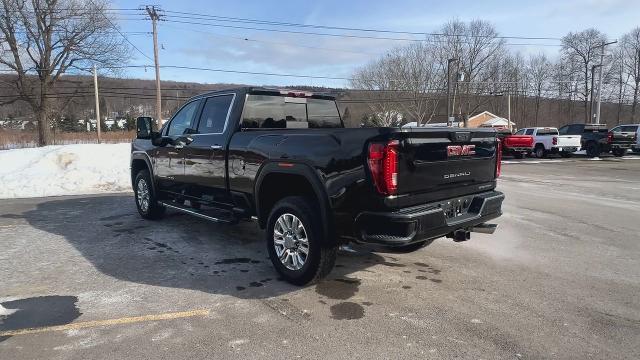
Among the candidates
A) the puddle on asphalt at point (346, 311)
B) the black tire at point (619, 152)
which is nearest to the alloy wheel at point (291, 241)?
the puddle on asphalt at point (346, 311)

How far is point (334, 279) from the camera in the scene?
15.5ft

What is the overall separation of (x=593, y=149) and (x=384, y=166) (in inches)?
1064

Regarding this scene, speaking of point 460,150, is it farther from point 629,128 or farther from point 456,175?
point 629,128

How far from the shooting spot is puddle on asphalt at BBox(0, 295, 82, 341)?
144 inches

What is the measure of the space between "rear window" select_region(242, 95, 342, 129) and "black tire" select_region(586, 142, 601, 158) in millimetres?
24645

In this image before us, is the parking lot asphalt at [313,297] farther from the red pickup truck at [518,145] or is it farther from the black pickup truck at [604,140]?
the black pickup truck at [604,140]

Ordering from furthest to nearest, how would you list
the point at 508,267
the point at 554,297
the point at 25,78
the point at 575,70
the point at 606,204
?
the point at 575,70, the point at 25,78, the point at 606,204, the point at 508,267, the point at 554,297

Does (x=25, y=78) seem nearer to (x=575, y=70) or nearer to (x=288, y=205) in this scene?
(x=288, y=205)

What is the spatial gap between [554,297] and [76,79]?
45.5m

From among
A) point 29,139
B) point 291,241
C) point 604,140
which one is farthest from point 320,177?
point 29,139

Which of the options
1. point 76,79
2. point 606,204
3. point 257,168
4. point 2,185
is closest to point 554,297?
point 257,168

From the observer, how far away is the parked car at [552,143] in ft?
82.1

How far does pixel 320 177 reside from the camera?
13.3ft

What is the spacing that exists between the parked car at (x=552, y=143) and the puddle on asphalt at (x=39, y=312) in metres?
26.3
